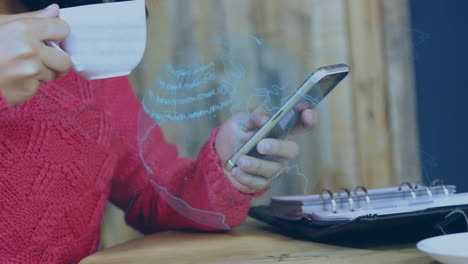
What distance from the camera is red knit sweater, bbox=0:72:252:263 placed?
712 mm

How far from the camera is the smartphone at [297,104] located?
0.63 m

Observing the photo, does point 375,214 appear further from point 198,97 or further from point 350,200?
point 198,97

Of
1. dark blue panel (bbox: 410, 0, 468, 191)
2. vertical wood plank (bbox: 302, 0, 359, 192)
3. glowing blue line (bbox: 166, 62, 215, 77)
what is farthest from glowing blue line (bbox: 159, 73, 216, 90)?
dark blue panel (bbox: 410, 0, 468, 191)

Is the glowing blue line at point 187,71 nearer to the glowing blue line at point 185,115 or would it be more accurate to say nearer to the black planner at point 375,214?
the glowing blue line at point 185,115

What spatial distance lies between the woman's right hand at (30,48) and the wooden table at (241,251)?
236mm

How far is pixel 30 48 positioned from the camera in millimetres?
542

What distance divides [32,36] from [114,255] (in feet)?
0.92

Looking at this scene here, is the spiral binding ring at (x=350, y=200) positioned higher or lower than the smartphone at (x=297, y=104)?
lower

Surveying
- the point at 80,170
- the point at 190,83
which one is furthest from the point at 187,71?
the point at 80,170

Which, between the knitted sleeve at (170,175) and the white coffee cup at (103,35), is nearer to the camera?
the white coffee cup at (103,35)

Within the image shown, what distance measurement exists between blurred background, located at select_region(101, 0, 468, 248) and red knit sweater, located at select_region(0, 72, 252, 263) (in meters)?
0.05

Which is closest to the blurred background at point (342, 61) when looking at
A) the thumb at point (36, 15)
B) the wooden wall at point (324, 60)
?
the wooden wall at point (324, 60)

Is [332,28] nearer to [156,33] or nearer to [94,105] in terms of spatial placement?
[156,33]

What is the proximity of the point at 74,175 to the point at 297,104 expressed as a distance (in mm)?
320
